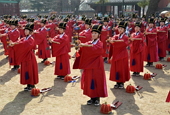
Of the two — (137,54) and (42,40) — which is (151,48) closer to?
(137,54)

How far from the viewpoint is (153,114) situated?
17.9 ft

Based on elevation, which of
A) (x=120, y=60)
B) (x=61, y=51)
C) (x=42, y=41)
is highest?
(x=42, y=41)

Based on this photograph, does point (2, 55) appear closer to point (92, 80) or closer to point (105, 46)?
point (105, 46)

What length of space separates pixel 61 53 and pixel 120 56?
2.19 metres

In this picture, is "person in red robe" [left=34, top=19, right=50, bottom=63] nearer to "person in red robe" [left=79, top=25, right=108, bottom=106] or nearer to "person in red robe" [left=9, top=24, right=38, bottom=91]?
"person in red robe" [left=9, top=24, right=38, bottom=91]

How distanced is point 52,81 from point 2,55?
18.8 ft

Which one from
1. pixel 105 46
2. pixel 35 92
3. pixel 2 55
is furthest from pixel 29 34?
pixel 2 55

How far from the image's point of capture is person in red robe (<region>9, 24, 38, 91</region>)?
6.45m

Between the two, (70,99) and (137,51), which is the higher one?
(137,51)

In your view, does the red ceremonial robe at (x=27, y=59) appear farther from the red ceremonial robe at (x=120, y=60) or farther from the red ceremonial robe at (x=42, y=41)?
the red ceremonial robe at (x=42, y=41)

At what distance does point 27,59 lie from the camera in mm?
6613

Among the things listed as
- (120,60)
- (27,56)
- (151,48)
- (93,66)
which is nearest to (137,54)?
(120,60)

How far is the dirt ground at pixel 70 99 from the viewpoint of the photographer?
18.5 feet

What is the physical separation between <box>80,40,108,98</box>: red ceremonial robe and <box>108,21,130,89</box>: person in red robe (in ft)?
4.51
